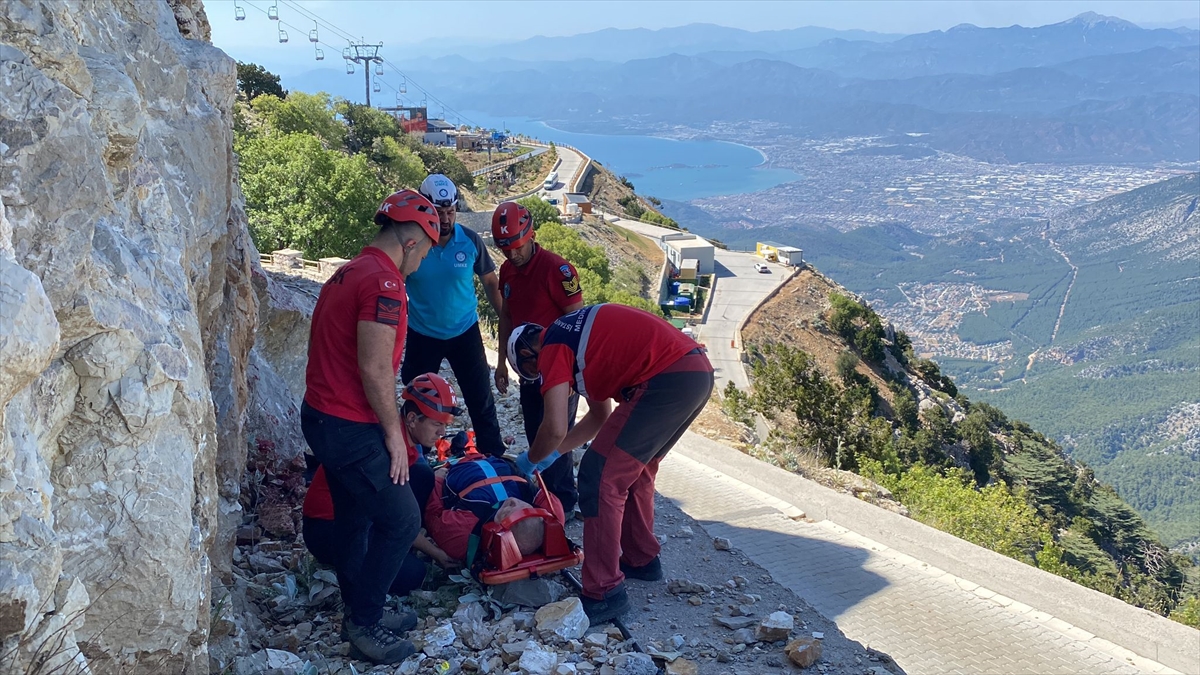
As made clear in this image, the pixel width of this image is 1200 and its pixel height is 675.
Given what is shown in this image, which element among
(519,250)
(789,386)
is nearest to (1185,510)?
(789,386)

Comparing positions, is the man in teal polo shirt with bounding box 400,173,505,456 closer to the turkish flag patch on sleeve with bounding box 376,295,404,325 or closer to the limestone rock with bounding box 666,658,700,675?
the turkish flag patch on sleeve with bounding box 376,295,404,325

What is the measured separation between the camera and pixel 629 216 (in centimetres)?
8269

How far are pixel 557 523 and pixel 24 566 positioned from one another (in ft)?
11.3

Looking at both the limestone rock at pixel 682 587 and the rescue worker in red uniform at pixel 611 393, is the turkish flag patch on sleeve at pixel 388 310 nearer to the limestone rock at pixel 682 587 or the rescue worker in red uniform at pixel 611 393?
the rescue worker in red uniform at pixel 611 393

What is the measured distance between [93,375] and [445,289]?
11.3 feet

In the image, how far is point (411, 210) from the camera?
15.3ft

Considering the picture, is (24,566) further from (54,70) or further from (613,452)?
(613,452)

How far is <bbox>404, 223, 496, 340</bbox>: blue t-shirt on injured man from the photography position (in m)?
6.49

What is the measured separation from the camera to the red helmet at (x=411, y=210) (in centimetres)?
464

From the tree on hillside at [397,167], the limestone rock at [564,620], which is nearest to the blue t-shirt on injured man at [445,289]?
the limestone rock at [564,620]

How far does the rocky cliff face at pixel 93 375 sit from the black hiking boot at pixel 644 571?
9.35 feet

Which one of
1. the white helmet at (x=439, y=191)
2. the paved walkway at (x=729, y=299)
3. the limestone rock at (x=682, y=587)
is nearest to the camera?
the limestone rock at (x=682, y=587)

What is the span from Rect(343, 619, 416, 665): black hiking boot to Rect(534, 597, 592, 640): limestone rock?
0.77m

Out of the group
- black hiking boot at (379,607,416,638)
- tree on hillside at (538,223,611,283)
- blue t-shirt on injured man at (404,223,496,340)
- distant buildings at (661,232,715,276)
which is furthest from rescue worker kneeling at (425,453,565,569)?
distant buildings at (661,232,715,276)
